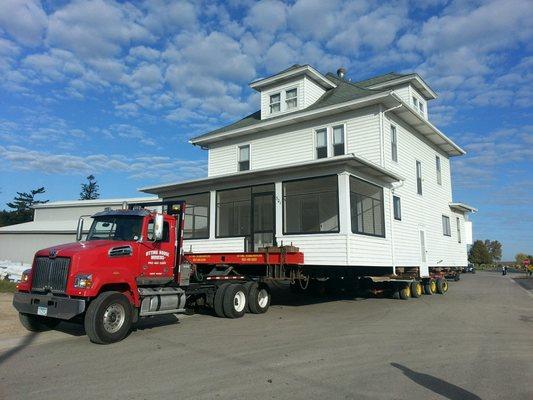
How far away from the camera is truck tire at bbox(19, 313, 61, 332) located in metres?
10.2

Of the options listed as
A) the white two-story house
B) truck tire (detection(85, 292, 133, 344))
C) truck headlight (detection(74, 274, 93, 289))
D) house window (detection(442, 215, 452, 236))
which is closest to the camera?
truck tire (detection(85, 292, 133, 344))

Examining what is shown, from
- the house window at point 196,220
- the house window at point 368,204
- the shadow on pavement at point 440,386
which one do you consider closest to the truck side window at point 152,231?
the shadow on pavement at point 440,386

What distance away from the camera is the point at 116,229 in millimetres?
10664

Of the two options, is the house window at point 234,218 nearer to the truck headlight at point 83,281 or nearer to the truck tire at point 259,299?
the truck tire at point 259,299

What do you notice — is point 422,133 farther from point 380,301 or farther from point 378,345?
point 378,345

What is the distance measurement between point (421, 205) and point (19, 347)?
1780cm

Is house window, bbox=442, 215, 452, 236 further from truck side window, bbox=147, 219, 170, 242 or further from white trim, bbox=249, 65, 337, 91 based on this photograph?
truck side window, bbox=147, 219, 170, 242

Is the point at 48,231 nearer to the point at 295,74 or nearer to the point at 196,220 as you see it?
the point at 196,220

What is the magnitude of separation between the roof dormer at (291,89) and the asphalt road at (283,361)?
12.7 metres

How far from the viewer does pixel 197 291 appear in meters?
12.5

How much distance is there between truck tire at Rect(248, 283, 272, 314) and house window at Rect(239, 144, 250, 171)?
992cm

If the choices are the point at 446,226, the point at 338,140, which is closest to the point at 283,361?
the point at 338,140

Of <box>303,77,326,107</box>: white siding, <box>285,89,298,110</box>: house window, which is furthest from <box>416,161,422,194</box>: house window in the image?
<box>285,89,298,110</box>: house window

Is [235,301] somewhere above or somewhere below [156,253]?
below
